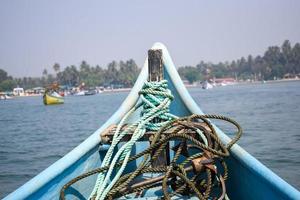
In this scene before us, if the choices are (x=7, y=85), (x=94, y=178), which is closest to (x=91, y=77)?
(x=7, y=85)

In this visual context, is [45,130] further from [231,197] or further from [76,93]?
[76,93]

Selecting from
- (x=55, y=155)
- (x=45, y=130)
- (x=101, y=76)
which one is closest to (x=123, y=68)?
(x=101, y=76)

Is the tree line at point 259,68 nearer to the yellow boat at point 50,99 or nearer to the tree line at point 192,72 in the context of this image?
the tree line at point 192,72

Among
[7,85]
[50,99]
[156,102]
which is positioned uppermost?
[7,85]

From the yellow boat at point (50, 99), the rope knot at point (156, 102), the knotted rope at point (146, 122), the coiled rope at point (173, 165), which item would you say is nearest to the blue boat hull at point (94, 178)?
the coiled rope at point (173, 165)

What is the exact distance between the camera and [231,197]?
3.34 metres

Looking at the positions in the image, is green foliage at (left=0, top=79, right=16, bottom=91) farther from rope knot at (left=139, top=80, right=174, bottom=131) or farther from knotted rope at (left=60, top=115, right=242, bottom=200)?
knotted rope at (left=60, top=115, right=242, bottom=200)

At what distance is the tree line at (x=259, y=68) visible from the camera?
126375mm

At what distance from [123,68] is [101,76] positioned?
28.2ft

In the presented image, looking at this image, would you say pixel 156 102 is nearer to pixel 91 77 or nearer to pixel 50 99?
pixel 50 99

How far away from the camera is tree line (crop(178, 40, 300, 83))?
12638cm

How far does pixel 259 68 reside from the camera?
136m

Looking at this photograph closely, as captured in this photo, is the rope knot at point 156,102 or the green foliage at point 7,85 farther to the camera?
the green foliage at point 7,85

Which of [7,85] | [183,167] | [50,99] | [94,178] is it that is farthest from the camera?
[7,85]
